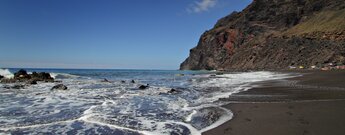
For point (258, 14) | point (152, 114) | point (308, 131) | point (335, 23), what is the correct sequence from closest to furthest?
point (308, 131) → point (152, 114) → point (335, 23) → point (258, 14)

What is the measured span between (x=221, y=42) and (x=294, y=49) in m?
47.9

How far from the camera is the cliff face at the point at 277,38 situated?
61219 mm

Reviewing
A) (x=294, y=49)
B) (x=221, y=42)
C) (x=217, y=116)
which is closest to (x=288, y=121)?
(x=217, y=116)

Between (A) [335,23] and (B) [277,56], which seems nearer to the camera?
(A) [335,23]

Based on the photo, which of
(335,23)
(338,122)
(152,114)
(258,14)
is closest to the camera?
(338,122)

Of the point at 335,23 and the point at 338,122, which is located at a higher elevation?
the point at 335,23

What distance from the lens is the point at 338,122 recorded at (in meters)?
5.60

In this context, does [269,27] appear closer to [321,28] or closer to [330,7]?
[330,7]

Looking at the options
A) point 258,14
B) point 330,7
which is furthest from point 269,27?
point 330,7

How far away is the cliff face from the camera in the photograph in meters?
61.2

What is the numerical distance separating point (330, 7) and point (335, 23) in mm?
24780

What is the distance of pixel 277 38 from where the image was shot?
8100 cm

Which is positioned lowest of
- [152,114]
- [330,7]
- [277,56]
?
[152,114]

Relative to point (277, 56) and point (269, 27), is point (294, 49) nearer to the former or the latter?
point (277, 56)
